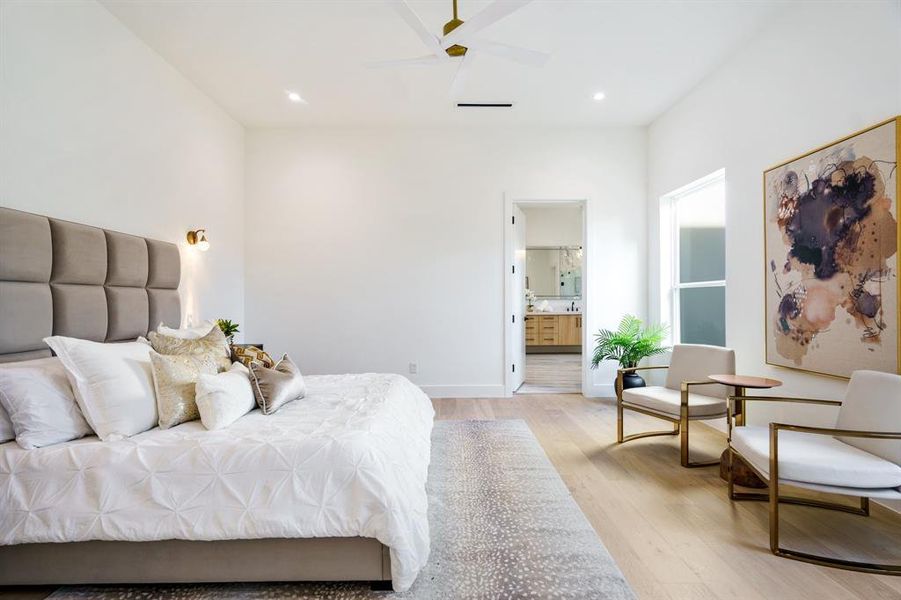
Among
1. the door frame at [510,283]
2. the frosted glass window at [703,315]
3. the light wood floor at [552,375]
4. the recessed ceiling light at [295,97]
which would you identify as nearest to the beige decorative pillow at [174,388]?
the recessed ceiling light at [295,97]

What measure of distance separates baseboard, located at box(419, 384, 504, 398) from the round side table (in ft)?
8.33

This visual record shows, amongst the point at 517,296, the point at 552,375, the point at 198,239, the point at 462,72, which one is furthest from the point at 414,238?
the point at 552,375

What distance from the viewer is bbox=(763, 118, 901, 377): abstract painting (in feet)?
7.64

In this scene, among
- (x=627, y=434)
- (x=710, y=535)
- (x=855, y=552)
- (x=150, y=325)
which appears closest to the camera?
(x=855, y=552)

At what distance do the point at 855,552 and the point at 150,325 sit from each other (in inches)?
169

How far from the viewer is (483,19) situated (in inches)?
90.4

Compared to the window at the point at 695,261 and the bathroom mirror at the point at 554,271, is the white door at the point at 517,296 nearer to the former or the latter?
the window at the point at 695,261

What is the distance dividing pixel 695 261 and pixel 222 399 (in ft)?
14.1

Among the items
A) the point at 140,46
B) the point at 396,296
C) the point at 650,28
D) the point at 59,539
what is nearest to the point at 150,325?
the point at 59,539

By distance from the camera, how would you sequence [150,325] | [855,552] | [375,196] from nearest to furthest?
1. [855,552]
2. [150,325]
3. [375,196]

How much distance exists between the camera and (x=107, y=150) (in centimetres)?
293

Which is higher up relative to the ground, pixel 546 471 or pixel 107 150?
pixel 107 150

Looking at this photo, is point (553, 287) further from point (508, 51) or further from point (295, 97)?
point (508, 51)

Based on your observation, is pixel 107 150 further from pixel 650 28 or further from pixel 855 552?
pixel 855 552
